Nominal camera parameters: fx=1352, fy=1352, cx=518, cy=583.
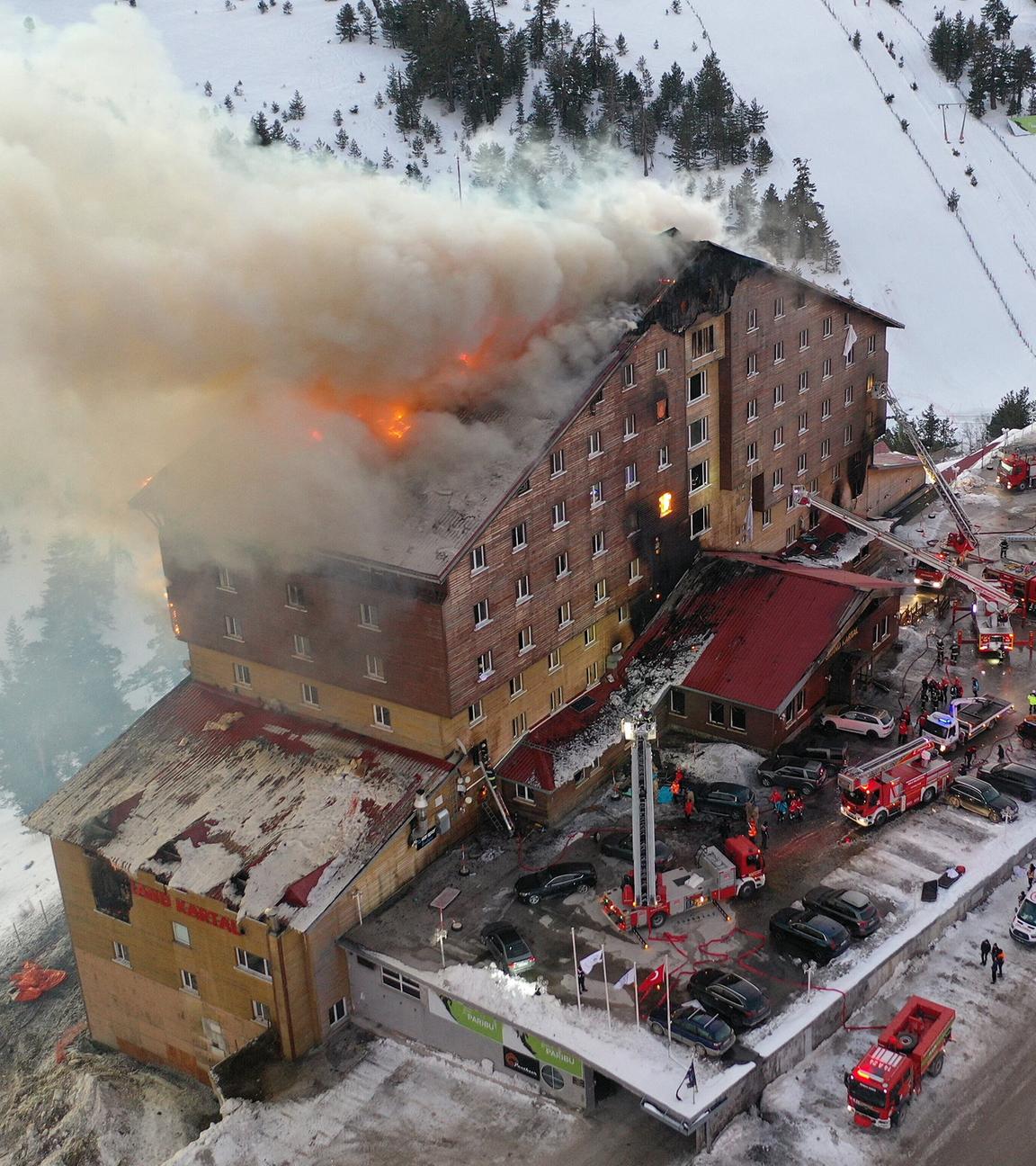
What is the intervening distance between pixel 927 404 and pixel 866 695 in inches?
2333

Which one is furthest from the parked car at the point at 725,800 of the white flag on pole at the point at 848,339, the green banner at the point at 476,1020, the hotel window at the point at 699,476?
the white flag on pole at the point at 848,339

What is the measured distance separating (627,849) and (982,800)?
12.4m

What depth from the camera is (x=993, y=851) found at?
1735 inches

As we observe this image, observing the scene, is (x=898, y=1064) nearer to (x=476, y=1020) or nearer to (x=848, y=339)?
(x=476, y=1020)

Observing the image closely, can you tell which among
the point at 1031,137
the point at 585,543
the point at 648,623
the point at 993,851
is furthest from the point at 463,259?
the point at 1031,137

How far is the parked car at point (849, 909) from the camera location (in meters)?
40.1

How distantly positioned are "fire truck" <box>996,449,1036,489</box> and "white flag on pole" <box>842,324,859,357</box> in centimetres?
1465

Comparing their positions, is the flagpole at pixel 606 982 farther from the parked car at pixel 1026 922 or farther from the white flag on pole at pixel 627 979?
the parked car at pixel 1026 922

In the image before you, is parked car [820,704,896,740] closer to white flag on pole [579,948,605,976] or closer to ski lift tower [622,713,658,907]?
ski lift tower [622,713,658,907]

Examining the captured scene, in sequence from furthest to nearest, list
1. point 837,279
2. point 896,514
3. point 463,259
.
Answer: point 837,279 → point 896,514 → point 463,259

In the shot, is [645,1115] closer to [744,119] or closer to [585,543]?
[585,543]

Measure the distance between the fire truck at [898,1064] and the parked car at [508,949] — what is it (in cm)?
947

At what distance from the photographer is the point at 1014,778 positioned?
4709 cm

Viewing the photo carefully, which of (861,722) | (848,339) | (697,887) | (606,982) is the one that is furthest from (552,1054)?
(848,339)
